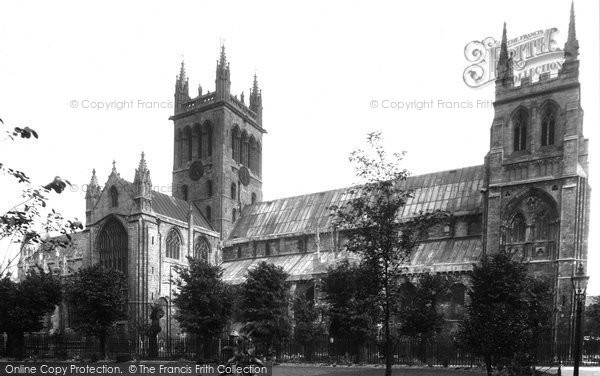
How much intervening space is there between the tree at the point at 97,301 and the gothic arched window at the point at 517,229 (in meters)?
31.1

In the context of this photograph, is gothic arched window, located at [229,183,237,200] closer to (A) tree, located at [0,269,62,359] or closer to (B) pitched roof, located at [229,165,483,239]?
(B) pitched roof, located at [229,165,483,239]

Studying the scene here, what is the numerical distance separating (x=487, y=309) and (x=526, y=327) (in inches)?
76.9

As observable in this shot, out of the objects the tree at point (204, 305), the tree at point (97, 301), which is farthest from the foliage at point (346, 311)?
the tree at point (97, 301)

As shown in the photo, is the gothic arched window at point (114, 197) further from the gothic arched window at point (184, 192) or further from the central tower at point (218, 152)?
the gothic arched window at point (184, 192)

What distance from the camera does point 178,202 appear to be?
6044cm

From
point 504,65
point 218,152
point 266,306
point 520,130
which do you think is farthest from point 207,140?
point 520,130

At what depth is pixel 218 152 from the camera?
6172 cm

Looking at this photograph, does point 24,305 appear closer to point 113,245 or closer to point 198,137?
point 113,245

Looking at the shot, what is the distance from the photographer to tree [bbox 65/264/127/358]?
39469 millimetres

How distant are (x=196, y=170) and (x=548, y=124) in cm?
3939

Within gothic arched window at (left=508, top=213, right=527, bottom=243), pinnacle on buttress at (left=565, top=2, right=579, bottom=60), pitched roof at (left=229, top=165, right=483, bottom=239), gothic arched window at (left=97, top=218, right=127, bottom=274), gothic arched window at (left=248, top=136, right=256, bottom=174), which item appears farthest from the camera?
gothic arched window at (left=248, top=136, right=256, bottom=174)

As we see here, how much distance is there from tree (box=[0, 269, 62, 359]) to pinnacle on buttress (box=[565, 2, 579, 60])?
142ft

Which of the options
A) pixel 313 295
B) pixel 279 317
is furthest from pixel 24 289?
pixel 313 295

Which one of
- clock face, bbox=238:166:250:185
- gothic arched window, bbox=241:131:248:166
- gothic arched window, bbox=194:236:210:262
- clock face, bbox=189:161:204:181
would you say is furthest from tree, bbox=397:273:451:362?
clock face, bbox=189:161:204:181
